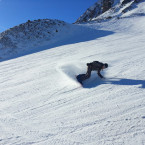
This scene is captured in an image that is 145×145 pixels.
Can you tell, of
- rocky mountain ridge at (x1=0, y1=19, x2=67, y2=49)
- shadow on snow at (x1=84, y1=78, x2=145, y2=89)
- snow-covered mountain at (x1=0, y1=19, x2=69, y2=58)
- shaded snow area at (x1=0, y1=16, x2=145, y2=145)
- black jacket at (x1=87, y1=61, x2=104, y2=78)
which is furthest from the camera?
rocky mountain ridge at (x1=0, y1=19, x2=67, y2=49)

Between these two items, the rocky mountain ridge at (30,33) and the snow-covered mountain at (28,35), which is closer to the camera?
the snow-covered mountain at (28,35)

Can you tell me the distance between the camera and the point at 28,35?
852 inches

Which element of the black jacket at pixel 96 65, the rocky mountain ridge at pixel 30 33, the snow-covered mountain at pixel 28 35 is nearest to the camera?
the black jacket at pixel 96 65

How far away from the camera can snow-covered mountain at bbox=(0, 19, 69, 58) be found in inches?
732

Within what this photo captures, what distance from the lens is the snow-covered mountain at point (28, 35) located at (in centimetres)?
1859

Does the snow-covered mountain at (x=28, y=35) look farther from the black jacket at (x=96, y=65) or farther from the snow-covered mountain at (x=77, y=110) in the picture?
the black jacket at (x=96, y=65)

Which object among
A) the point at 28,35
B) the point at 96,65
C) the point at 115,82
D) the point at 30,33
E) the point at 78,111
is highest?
the point at 30,33

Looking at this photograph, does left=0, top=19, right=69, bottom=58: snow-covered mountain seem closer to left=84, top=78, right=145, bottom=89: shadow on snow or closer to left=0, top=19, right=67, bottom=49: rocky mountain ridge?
left=0, top=19, right=67, bottom=49: rocky mountain ridge

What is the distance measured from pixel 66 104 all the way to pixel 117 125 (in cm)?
167

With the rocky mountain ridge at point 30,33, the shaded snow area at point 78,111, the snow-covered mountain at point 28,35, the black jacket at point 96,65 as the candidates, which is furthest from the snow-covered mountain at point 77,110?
the rocky mountain ridge at point 30,33

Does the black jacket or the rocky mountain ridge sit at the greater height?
the rocky mountain ridge

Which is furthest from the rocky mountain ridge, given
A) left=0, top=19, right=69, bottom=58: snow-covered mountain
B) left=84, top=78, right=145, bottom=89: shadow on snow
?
left=84, top=78, right=145, bottom=89: shadow on snow

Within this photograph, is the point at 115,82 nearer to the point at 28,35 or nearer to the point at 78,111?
the point at 78,111

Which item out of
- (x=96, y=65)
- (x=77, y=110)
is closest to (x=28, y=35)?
(x=96, y=65)
